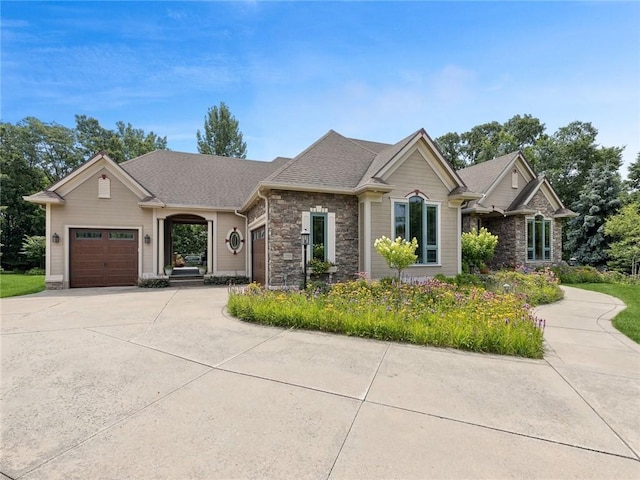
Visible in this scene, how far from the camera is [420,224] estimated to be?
11977 millimetres

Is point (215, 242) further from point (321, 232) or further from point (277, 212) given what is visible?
point (321, 232)

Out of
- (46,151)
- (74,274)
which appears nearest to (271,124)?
(74,274)

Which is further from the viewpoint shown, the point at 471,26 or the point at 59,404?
the point at 471,26

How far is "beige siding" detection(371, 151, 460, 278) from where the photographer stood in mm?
11234

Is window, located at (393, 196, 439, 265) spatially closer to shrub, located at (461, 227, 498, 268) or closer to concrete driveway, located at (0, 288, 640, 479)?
shrub, located at (461, 227, 498, 268)

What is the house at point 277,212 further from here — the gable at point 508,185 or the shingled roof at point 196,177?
the gable at point 508,185

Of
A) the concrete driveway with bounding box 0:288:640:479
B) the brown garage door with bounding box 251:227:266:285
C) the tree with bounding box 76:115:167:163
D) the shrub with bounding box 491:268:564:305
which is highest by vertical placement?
the tree with bounding box 76:115:167:163

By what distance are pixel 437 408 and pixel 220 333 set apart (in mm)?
4193

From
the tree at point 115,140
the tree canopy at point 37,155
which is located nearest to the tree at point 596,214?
the tree canopy at point 37,155

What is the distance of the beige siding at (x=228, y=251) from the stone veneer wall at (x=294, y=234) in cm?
507

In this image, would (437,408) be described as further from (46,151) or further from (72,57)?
(46,151)

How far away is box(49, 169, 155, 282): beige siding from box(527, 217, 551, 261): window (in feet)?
63.9

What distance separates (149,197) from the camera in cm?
1356

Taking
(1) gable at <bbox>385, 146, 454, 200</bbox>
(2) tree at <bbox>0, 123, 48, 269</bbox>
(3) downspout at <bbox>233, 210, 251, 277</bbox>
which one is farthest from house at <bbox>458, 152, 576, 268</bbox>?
(2) tree at <bbox>0, 123, 48, 269</bbox>
